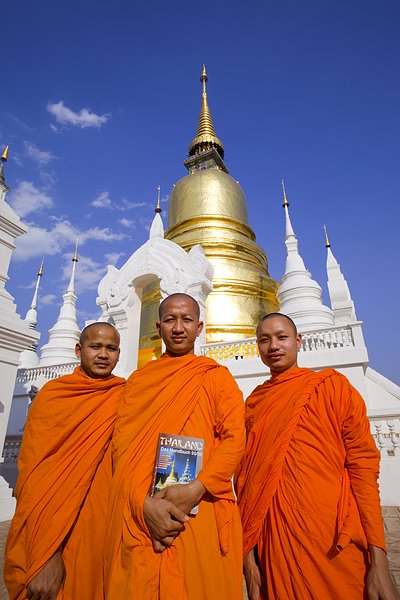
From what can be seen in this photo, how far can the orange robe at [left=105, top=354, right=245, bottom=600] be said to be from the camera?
55.9 inches

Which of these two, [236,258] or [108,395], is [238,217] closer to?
[236,258]

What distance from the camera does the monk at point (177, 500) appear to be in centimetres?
141

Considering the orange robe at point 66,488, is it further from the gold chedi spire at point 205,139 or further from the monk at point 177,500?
the gold chedi spire at point 205,139

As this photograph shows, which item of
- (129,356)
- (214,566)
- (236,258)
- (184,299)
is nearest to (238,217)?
(236,258)

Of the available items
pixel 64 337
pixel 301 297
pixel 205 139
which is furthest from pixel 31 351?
pixel 205 139

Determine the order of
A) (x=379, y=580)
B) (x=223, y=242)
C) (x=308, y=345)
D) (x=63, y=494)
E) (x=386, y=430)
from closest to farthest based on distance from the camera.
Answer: (x=379, y=580)
(x=63, y=494)
(x=386, y=430)
(x=308, y=345)
(x=223, y=242)

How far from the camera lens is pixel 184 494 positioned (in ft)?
4.68

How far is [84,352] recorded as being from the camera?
238 cm

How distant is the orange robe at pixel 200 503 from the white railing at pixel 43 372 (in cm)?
1018

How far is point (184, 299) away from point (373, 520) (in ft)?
4.81

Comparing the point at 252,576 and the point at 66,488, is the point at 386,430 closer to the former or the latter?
the point at 252,576

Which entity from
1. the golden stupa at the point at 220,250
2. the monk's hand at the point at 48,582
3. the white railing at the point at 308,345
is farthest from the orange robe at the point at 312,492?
the golden stupa at the point at 220,250

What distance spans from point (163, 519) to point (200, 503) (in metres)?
0.21

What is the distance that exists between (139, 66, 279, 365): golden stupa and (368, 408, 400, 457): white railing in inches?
197
